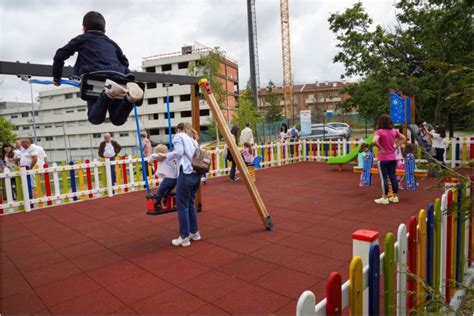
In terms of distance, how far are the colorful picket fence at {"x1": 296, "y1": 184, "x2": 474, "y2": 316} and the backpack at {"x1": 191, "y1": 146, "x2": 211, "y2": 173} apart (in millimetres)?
2576

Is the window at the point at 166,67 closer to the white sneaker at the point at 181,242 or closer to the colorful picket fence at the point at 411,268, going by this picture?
the white sneaker at the point at 181,242

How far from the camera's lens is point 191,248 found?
4.59m

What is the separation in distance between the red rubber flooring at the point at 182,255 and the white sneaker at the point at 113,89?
6.43ft

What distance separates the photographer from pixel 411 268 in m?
2.55

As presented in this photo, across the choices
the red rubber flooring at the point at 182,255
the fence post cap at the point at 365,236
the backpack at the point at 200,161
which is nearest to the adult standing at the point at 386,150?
the red rubber flooring at the point at 182,255

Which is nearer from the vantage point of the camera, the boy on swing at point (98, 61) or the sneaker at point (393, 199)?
the boy on swing at point (98, 61)

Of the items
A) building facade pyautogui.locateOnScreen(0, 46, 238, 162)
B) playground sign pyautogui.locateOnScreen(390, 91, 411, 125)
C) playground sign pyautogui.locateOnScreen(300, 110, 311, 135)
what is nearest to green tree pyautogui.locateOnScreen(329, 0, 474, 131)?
playground sign pyautogui.locateOnScreen(300, 110, 311, 135)

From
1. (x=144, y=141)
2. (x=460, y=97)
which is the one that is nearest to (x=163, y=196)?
(x=460, y=97)

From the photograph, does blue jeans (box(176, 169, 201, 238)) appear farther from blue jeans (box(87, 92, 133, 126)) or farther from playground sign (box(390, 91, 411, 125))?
playground sign (box(390, 91, 411, 125))

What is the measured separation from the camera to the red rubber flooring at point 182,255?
3211 millimetres

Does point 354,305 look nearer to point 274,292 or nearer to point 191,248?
point 274,292

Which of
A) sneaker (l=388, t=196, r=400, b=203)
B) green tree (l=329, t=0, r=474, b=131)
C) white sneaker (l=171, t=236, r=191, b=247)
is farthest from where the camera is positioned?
green tree (l=329, t=0, r=474, b=131)

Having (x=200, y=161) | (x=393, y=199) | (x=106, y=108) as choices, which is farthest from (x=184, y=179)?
(x=393, y=199)

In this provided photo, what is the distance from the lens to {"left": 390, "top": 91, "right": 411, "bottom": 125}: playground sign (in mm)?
9891
